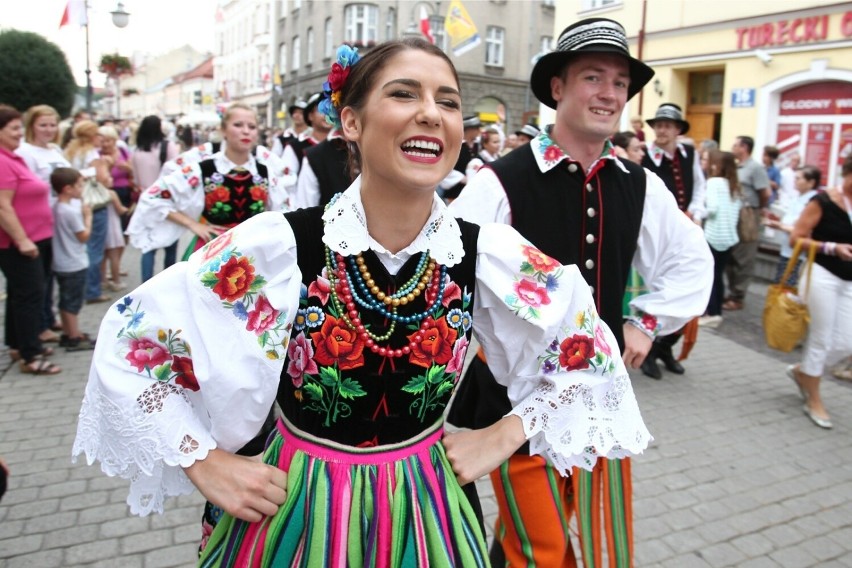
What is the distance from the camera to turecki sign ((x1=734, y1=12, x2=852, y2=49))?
11.6m

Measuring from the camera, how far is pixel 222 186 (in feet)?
15.7

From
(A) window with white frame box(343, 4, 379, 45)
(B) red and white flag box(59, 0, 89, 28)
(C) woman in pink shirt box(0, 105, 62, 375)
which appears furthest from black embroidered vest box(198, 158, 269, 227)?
(A) window with white frame box(343, 4, 379, 45)

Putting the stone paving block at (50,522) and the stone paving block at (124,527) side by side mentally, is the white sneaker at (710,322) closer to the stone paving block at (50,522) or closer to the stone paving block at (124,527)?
the stone paving block at (124,527)

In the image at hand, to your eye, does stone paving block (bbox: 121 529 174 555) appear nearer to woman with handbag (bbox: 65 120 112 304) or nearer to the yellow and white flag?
woman with handbag (bbox: 65 120 112 304)

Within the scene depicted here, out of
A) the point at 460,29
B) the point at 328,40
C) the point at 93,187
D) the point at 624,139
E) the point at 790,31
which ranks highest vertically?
the point at 328,40

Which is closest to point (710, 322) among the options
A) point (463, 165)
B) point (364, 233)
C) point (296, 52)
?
point (463, 165)

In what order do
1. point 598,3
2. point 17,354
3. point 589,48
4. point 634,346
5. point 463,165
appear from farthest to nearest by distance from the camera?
point 598,3 → point 463,165 → point 17,354 → point 634,346 → point 589,48

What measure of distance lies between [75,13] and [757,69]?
1313 centimetres

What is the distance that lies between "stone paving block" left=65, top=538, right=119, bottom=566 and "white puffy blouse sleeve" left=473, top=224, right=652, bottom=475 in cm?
224

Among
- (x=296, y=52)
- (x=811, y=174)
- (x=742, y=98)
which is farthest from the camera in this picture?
(x=296, y=52)

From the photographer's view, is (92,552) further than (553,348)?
Yes

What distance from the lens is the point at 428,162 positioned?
159 centimetres

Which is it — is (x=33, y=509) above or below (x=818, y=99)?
below

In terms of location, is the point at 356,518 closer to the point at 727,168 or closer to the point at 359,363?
the point at 359,363
